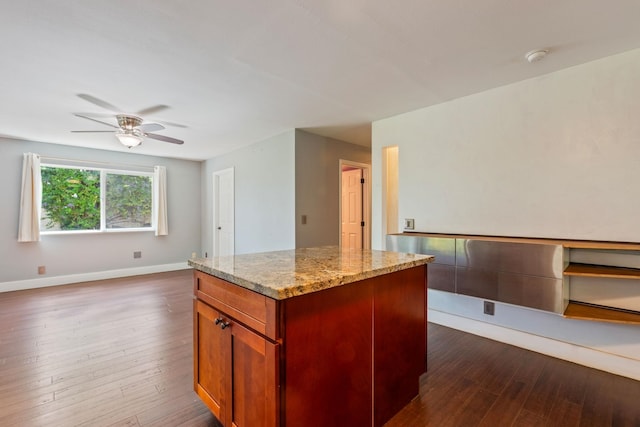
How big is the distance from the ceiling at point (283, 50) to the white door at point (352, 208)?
6.98 feet

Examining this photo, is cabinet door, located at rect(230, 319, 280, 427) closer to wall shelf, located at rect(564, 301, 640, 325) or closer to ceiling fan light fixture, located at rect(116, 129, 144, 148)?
wall shelf, located at rect(564, 301, 640, 325)

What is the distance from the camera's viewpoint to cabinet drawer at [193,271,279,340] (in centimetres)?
121

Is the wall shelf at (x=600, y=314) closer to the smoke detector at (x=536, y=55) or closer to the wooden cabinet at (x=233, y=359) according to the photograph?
the smoke detector at (x=536, y=55)

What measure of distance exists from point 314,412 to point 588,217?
8.48 ft

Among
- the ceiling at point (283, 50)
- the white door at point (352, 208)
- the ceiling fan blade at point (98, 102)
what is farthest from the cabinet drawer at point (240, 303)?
the white door at point (352, 208)

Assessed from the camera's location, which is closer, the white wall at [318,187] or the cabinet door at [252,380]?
the cabinet door at [252,380]

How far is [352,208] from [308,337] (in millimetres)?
4328

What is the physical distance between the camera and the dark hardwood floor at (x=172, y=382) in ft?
5.83

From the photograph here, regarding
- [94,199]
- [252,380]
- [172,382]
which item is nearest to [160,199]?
[94,199]

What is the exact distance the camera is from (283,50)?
2.13 metres

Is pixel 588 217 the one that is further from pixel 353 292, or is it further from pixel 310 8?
pixel 310 8

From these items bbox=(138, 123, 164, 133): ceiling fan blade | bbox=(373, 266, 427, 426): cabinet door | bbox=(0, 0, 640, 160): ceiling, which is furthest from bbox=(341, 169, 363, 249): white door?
bbox=(373, 266, 427, 426): cabinet door

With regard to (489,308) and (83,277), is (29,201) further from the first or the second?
(489,308)

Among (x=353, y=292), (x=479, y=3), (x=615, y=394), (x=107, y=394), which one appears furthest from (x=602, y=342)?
(x=107, y=394)
